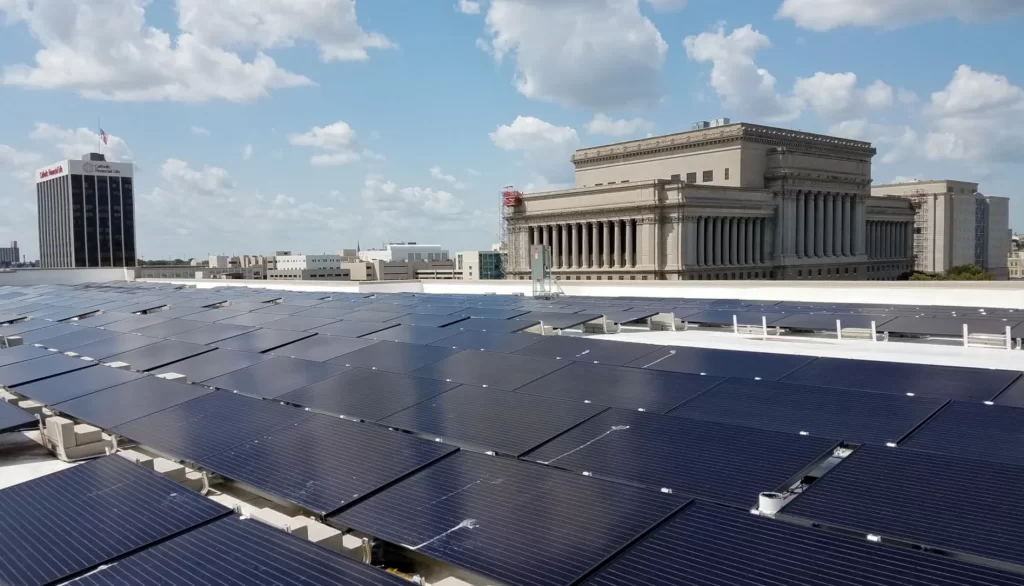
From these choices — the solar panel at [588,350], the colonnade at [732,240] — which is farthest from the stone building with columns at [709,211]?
the solar panel at [588,350]

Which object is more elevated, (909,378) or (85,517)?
(909,378)

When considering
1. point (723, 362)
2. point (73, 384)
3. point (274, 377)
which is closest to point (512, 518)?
point (723, 362)

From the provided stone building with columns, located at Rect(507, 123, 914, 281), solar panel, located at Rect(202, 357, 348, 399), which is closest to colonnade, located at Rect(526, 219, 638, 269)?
stone building with columns, located at Rect(507, 123, 914, 281)

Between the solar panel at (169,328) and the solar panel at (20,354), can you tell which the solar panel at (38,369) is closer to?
the solar panel at (20,354)

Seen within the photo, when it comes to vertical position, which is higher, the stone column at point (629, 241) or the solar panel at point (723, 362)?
the stone column at point (629, 241)

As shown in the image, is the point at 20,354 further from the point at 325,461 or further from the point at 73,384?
the point at 325,461

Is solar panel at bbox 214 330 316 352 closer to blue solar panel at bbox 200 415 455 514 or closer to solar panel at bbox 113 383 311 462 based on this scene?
solar panel at bbox 113 383 311 462
